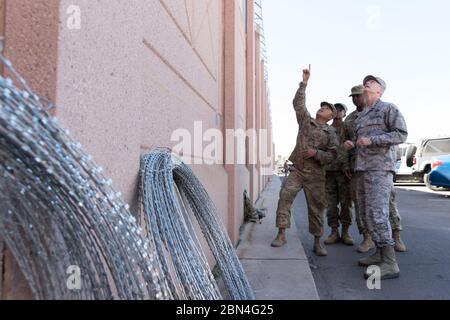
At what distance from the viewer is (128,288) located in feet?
4.19

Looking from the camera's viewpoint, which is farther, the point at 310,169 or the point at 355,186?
the point at 355,186

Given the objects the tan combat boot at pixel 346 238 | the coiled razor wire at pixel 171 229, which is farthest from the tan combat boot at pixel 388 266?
the coiled razor wire at pixel 171 229

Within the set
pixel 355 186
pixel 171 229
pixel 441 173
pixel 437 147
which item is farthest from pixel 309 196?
pixel 437 147

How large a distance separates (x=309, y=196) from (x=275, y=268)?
1100mm

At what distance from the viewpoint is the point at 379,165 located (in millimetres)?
3752

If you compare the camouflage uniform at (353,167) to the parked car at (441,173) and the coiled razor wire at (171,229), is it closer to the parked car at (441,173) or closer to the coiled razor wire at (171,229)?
the coiled razor wire at (171,229)

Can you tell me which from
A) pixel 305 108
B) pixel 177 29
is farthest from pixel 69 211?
pixel 305 108

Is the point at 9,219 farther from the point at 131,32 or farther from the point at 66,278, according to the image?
the point at 131,32

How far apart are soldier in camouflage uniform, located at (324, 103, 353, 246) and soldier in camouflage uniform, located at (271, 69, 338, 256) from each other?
59 cm

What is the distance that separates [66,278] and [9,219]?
235 mm

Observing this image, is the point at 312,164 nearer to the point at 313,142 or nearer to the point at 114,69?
the point at 313,142

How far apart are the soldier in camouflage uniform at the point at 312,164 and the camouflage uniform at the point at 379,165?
26.9 inches

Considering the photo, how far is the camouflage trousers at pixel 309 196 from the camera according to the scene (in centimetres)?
458
